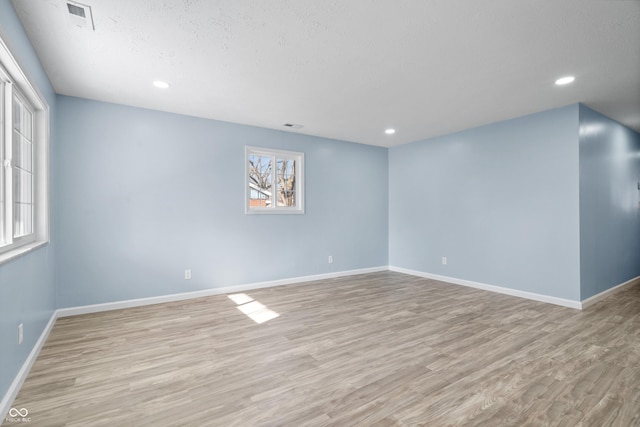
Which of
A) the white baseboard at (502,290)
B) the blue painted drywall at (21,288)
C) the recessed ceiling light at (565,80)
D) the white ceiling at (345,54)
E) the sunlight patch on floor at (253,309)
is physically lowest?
the sunlight patch on floor at (253,309)

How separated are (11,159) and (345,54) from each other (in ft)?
8.77

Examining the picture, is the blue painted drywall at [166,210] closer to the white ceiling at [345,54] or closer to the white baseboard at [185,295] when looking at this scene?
the white baseboard at [185,295]

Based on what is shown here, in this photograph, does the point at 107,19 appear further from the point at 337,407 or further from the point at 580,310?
the point at 580,310

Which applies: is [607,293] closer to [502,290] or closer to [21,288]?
[502,290]

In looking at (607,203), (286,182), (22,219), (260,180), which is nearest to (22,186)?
(22,219)

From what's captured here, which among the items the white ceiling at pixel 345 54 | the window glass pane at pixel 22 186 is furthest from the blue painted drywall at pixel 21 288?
the window glass pane at pixel 22 186

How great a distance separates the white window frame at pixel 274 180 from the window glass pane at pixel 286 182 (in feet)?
0.17

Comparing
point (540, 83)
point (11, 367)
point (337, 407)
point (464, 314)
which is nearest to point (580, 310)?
point (464, 314)

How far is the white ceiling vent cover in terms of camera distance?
6.74 feet

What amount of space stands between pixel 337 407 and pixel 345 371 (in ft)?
1.41

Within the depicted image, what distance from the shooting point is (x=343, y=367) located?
2367 mm

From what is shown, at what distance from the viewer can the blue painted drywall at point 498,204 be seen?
3.94m

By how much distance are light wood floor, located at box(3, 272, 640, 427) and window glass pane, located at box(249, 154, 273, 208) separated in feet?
5.86

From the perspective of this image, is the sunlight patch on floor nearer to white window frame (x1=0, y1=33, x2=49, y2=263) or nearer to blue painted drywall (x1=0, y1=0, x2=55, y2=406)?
blue painted drywall (x1=0, y1=0, x2=55, y2=406)
